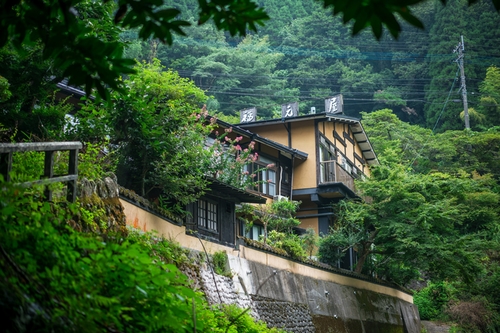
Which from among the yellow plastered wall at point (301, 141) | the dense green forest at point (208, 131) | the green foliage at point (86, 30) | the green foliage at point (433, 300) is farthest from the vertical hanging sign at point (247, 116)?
the green foliage at point (86, 30)

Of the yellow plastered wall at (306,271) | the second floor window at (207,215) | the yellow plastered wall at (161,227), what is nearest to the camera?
the yellow plastered wall at (161,227)

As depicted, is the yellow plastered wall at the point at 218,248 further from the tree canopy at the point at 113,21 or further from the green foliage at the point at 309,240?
the tree canopy at the point at 113,21

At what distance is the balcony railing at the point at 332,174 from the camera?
106 feet

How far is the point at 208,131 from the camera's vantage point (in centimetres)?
1755

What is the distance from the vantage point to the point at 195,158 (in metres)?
16.2

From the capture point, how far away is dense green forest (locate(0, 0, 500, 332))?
4.80 meters

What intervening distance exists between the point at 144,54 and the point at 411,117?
2836 centimetres

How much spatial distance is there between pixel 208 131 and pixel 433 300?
2734 centimetres

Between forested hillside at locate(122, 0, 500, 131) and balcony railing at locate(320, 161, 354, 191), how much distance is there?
20.0 meters

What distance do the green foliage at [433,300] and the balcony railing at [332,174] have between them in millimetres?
10837

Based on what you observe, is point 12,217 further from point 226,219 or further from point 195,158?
point 226,219

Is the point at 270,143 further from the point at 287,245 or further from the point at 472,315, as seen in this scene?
the point at 472,315

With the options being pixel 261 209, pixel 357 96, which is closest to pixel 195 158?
pixel 261 209

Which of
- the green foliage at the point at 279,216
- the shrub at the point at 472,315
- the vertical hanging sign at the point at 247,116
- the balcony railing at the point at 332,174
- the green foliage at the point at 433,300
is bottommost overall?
the green foliage at the point at 433,300
